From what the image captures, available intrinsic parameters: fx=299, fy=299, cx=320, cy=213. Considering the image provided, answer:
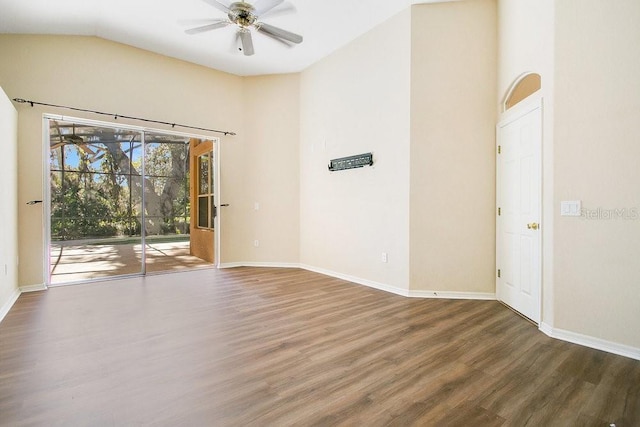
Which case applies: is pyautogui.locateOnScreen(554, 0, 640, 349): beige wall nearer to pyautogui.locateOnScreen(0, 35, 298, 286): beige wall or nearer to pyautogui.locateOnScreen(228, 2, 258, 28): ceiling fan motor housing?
pyautogui.locateOnScreen(228, 2, 258, 28): ceiling fan motor housing

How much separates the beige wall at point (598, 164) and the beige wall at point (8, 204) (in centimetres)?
547

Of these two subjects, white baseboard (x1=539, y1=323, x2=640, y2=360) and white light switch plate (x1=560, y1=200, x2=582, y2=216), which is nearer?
Result: white baseboard (x1=539, y1=323, x2=640, y2=360)

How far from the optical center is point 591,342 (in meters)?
2.46

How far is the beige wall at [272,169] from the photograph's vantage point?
5.74m

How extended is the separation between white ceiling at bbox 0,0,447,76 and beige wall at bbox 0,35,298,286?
0.23 metres

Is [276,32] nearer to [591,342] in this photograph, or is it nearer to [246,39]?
[246,39]

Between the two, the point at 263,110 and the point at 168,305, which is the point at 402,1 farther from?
the point at 168,305

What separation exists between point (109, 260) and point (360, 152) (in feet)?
18.2

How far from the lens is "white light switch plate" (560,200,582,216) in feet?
8.30

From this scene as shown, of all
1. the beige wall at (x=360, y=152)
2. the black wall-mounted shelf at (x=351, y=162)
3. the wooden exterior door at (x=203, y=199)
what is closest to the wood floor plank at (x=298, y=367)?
the beige wall at (x=360, y=152)

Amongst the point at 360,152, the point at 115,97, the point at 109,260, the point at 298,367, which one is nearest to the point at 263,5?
the point at 360,152

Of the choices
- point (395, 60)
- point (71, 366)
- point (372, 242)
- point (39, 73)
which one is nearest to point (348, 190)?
point (372, 242)

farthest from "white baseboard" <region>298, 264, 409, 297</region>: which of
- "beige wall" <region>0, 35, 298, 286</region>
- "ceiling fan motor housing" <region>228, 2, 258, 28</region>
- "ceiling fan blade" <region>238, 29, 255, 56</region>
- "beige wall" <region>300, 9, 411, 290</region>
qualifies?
"ceiling fan motor housing" <region>228, 2, 258, 28</region>

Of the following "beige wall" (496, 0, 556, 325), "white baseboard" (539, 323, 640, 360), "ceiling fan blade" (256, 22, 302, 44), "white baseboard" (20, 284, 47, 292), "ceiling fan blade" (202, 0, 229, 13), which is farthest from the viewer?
"white baseboard" (20, 284, 47, 292)
